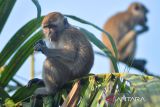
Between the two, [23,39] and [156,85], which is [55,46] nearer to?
[23,39]

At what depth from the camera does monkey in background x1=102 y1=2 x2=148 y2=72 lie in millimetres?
15977

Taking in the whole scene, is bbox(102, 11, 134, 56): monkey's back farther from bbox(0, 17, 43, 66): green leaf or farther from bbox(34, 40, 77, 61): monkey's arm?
bbox(0, 17, 43, 66): green leaf

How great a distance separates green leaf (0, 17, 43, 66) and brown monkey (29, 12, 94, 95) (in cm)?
18

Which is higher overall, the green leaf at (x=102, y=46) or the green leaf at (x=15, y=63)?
the green leaf at (x=102, y=46)

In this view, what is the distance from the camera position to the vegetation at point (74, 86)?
3191mm

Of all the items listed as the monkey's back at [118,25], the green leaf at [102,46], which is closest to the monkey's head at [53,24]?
the green leaf at [102,46]

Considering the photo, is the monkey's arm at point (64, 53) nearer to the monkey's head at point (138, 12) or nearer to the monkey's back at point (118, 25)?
the monkey's back at point (118, 25)

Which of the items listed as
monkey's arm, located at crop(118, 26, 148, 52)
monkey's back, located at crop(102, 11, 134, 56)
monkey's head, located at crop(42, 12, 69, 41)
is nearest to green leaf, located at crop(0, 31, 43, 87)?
monkey's head, located at crop(42, 12, 69, 41)

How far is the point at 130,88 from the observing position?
333cm

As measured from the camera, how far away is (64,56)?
16.9 feet

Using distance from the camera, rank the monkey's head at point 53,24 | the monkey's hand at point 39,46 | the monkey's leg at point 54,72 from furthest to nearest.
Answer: the monkey's head at point 53,24
the monkey's leg at point 54,72
the monkey's hand at point 39,46

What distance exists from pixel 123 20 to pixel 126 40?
1634 mm

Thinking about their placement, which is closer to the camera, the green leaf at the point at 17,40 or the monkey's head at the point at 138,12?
the green leaf at the point at 17,40

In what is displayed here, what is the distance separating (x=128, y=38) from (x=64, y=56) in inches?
464
